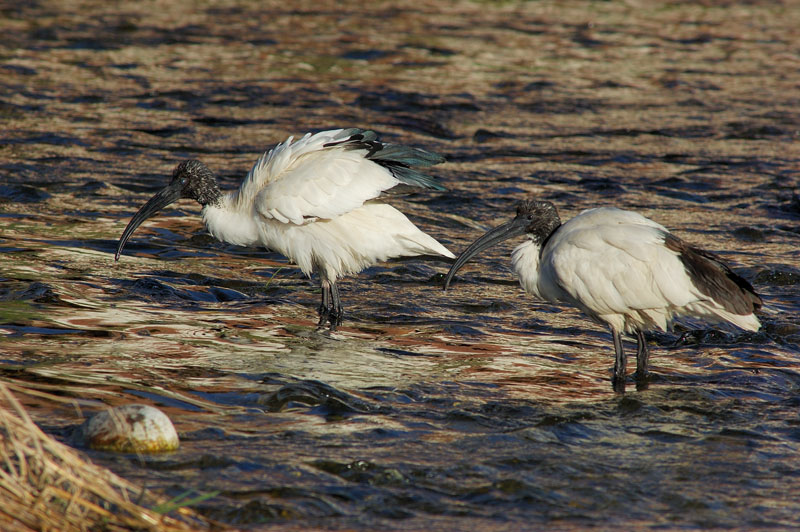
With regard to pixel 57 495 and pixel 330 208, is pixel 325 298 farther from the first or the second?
pixel 57 495

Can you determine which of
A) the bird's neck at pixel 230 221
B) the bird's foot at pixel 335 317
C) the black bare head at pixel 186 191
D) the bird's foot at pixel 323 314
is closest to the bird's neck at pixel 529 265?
the bird's foot at pixel 335 317

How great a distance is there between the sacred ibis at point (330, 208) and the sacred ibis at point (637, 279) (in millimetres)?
1549

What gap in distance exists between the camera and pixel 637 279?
6.57 m

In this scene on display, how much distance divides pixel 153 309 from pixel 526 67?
40.8ft

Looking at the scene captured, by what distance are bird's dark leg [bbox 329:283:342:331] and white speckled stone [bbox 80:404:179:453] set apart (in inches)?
112

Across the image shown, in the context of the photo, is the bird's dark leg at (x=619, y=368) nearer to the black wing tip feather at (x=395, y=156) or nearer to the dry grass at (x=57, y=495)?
the black wing tip feather at (x=395, y=156)

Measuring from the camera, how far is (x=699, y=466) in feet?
17.2

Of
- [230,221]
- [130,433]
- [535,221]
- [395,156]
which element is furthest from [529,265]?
[130,433]

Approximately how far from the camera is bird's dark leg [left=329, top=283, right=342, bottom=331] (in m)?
7.85

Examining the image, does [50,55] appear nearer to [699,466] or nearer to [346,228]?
[346,228]

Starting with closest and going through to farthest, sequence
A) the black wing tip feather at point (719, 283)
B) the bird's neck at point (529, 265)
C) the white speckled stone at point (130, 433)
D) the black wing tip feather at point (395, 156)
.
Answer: the white speckled stone at point (130, 433), the black wing tip feather at point (719, 283), the bird's neck at point (529, 265), the black wing tip feather at point (395, 156)

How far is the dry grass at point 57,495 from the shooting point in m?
3.83

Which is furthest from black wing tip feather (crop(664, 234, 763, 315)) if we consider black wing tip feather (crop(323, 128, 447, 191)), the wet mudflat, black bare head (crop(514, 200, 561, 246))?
black wing tip feather (crop(323, 128, 447, 191))

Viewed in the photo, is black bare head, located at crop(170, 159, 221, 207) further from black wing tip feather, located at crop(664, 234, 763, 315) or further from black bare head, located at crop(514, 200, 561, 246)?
black wing tip feather, located at crop(664, 234, 763, 315)
